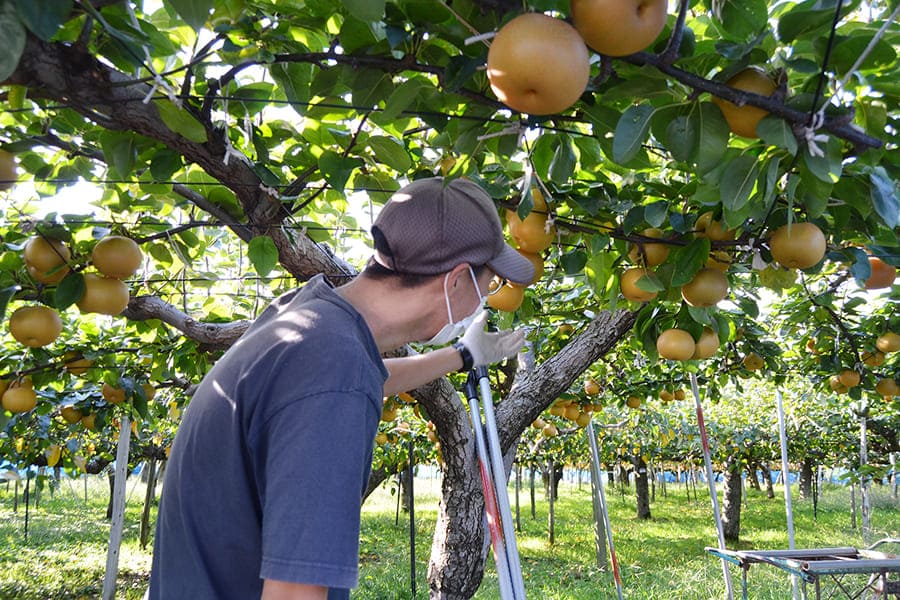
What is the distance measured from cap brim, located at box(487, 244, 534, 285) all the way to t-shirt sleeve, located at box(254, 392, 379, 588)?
0.52 metres

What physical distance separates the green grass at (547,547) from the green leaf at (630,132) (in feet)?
23.4

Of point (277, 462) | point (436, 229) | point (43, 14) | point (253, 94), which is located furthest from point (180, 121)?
point (277, 462)

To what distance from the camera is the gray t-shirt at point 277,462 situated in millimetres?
817

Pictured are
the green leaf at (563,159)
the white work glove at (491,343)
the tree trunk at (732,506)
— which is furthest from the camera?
the tree trunk at (732,506)

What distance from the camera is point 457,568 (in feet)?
11.9

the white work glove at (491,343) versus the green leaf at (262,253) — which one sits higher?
the green leaf at (262,253)

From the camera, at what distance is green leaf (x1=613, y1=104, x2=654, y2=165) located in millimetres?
1104

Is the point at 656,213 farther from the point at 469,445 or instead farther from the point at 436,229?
the point at 469,445

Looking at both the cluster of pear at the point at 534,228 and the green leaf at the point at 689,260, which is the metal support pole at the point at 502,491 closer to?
the cluster of pear at the point at 534,228

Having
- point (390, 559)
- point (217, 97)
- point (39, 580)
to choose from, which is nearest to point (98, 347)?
point (217, 97)

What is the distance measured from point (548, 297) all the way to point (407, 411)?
15.5ft

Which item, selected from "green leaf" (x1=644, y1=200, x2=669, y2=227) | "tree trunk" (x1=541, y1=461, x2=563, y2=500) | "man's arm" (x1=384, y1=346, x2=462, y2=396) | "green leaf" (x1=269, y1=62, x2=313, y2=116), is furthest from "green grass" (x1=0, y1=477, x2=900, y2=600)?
"green leaf" (x1=269, y1=62, x2=313, y2=116)

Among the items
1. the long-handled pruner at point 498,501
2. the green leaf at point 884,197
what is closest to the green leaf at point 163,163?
the green leaf at point 884,197

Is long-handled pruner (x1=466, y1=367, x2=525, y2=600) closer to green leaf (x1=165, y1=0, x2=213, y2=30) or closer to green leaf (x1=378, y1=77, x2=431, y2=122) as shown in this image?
green leaf (x1=378, y1=77, x2=431, y2=122)
